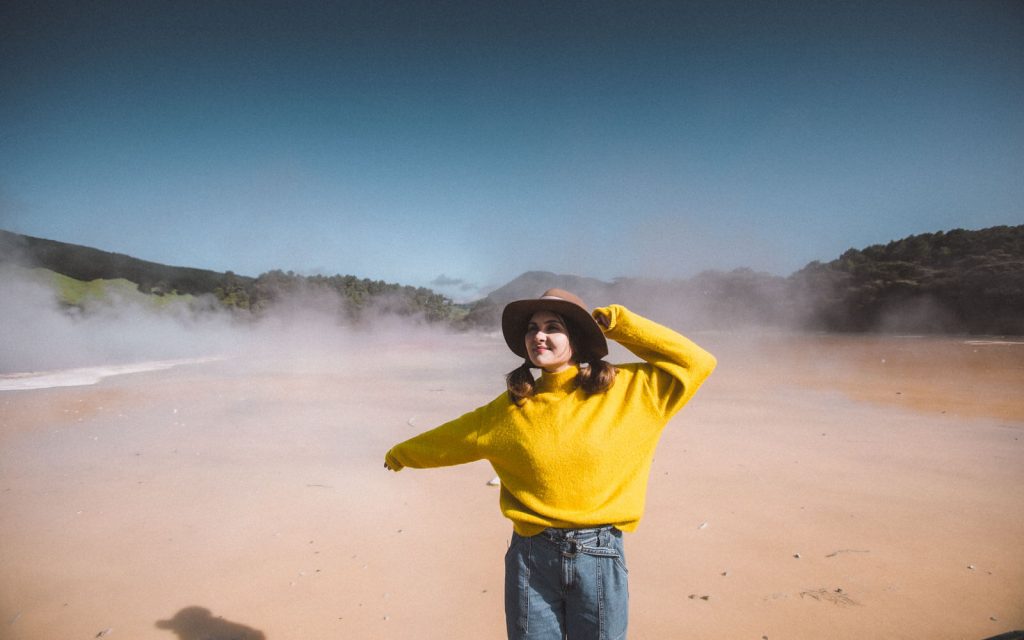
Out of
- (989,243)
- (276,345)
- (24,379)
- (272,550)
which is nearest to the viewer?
(272,550)

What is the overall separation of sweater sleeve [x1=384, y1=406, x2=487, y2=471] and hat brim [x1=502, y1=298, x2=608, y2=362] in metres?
0.33

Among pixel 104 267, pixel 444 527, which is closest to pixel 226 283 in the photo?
pixel 104 267

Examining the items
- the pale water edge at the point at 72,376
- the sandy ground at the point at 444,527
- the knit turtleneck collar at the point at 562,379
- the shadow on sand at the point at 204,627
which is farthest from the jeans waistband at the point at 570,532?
the pale water edge at the point at 72,376

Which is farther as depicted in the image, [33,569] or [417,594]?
[33,569]

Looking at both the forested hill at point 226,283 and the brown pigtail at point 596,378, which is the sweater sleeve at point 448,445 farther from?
the forested hill at point 226,283

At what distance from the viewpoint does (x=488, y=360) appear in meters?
13.5

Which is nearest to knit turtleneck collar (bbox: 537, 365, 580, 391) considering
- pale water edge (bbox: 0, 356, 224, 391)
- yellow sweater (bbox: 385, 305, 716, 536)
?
yellow sweater (bbox: 385, 305, 716, 536)

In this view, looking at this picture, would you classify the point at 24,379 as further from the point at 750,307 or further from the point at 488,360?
the point at 750,307

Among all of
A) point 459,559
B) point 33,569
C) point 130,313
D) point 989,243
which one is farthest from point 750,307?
point 130,313

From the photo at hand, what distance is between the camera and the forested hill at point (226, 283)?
1697 cm

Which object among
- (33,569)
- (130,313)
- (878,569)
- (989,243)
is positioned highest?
(989,243)

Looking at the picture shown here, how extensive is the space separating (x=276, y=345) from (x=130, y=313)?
529 cm

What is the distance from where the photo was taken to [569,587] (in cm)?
137

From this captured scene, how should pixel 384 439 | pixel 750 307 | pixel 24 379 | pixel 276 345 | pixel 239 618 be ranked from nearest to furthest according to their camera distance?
1. pixel 239 618
2. pixel 384 439
3. pixel 24 379
4. pixel 276 345
5. pixel 750 307
